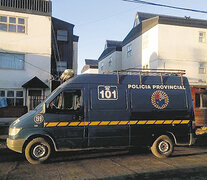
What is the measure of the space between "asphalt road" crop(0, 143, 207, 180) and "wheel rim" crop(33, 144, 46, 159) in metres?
0.33

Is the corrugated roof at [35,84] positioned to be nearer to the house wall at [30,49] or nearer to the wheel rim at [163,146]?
the house wall at [30,49]

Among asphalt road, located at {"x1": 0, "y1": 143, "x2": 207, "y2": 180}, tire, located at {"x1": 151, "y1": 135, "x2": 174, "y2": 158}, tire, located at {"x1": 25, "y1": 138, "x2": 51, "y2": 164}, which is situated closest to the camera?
asphalt road, located at {"x1": 0, "y1": 143, "x2": 207, "y2": 180}

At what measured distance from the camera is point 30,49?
16828mm

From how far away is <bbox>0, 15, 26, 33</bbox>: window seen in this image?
1620cm

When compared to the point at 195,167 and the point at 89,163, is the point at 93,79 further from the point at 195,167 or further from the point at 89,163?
the point at 195,167

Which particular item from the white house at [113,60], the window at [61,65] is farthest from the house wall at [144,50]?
the window at [61,65]

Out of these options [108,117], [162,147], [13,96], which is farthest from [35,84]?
[162,147]

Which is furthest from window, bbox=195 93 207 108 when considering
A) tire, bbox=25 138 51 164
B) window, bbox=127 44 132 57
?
window, bbox=127 44 132 57

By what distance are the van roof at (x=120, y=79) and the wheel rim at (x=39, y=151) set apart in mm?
2002

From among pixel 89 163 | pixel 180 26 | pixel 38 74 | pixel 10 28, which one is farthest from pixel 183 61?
pixel 89 163

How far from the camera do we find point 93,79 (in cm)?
729

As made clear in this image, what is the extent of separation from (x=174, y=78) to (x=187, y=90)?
62 cm

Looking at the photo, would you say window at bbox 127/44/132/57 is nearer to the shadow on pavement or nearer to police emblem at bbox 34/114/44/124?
police emblem at bbox 34/114/44/124

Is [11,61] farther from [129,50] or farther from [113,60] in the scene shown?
[113,60]
